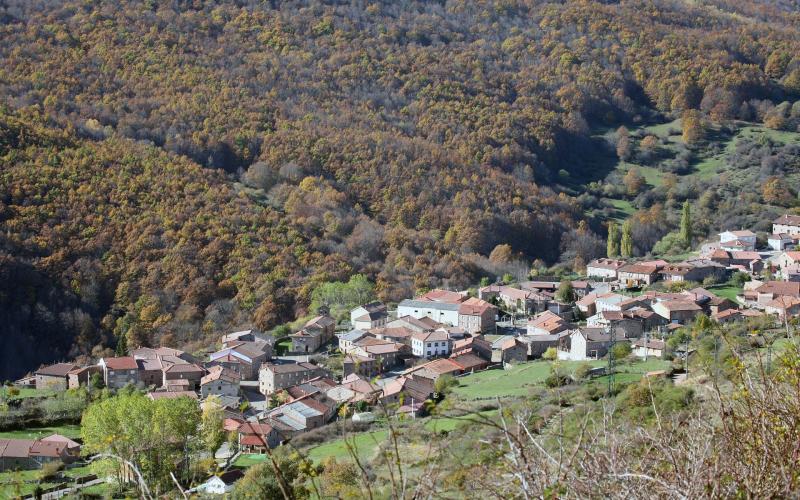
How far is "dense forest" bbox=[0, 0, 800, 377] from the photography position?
4056 centimetres

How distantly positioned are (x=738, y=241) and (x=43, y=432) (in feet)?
87.9

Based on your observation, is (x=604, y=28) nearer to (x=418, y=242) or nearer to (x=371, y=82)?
(x=371, y=82)

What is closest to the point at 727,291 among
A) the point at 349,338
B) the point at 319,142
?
the point at 349,338

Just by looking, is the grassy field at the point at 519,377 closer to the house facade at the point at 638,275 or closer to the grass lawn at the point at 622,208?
the house facade at the point at 638,275

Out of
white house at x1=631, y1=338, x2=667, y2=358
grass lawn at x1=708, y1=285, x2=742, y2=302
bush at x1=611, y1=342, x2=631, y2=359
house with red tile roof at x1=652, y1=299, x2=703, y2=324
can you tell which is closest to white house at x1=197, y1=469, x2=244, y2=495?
bush at x1=611, y1=342, x2=631, y2=359

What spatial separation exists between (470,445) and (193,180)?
39.6 m

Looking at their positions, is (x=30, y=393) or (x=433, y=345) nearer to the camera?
(x=30, y=393)

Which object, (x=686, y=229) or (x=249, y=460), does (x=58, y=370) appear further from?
(x=686, y=229)

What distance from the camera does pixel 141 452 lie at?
1733 centimetres

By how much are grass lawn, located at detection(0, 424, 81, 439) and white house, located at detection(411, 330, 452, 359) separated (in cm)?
999

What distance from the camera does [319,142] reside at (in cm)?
5872

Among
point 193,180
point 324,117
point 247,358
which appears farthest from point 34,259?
point 324,117

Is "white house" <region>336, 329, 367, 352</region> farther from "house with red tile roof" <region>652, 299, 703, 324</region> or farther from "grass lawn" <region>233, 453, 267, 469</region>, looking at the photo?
"house with red tile roof" <region>652, 299, 703, 324</region>

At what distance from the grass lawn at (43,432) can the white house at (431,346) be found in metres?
9.99
